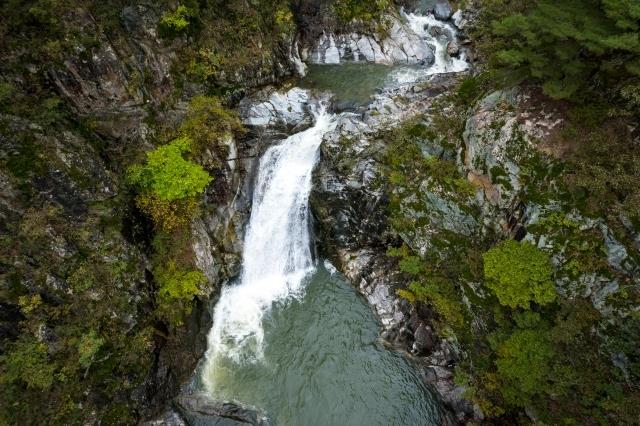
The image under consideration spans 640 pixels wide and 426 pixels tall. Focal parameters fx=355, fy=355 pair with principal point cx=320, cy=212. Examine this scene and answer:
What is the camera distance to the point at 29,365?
7.91 m

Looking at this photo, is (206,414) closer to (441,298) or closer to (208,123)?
(441,298)

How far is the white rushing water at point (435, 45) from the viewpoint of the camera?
18.3 metres

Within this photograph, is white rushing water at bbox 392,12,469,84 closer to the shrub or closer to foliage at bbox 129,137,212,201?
foliage at bbox 129,137,212,201

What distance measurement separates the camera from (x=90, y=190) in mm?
9898

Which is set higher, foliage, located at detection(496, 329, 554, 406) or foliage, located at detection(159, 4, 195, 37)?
foliage, located at detection(159, 4, 195, 37)

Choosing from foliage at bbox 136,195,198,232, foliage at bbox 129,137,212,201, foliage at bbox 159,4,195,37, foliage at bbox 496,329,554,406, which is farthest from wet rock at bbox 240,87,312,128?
foliage at bbox 496,329,554,406

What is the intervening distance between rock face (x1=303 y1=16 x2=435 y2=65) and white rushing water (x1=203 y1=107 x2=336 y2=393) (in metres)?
7.69

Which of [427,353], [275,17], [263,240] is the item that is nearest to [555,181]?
[427,353]

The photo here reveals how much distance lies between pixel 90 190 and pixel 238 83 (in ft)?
27.1

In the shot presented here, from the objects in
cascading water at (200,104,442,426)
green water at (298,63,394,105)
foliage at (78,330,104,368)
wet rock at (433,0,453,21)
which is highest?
wet rock at (433,0,453,21)

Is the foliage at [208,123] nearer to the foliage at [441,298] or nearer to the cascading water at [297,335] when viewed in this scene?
the cascading water at [297,335]

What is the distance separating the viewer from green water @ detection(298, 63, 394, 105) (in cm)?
1681

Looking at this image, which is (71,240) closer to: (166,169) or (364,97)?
(166,169)

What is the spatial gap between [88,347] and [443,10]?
25240mm
